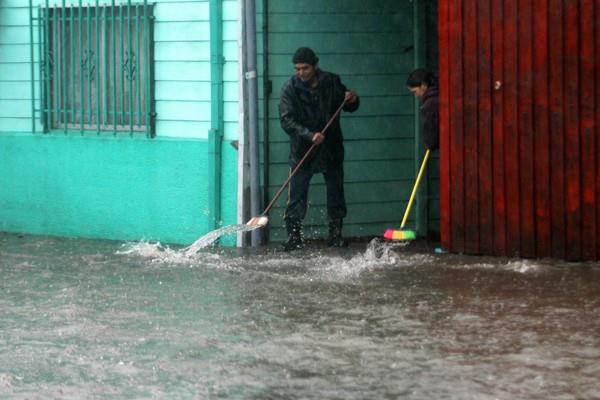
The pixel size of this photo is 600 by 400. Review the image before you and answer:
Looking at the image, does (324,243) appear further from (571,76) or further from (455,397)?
(455,397)

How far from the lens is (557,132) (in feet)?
38.3

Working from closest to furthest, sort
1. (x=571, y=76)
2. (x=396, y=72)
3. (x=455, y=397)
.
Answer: (x=455, y=397) → (x=571, y=76) → (x=396, y=72)

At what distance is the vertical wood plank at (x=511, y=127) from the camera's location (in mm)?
11773

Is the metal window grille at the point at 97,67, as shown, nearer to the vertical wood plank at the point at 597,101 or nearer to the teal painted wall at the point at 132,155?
the teal painted wall at the point at 132,155

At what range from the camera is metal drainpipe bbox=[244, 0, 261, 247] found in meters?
13.1

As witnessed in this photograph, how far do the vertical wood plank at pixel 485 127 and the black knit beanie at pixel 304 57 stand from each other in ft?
5.36

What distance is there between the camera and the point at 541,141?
11.7 metres

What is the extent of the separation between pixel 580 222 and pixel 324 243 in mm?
2870

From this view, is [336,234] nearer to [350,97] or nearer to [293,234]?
[293,234]

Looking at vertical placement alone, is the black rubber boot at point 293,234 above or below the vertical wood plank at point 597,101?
below

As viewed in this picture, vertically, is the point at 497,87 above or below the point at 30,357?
above

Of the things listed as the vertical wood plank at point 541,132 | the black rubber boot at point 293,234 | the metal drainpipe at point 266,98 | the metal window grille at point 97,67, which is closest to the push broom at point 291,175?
the black rubber boot at point 293,234

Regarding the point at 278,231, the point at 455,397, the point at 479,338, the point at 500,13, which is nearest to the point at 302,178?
the point at 278,231

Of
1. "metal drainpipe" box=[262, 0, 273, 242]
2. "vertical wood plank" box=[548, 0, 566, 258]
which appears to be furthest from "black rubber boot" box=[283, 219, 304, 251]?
"vertical wood plank" box=[548, 0, 566, 258]
